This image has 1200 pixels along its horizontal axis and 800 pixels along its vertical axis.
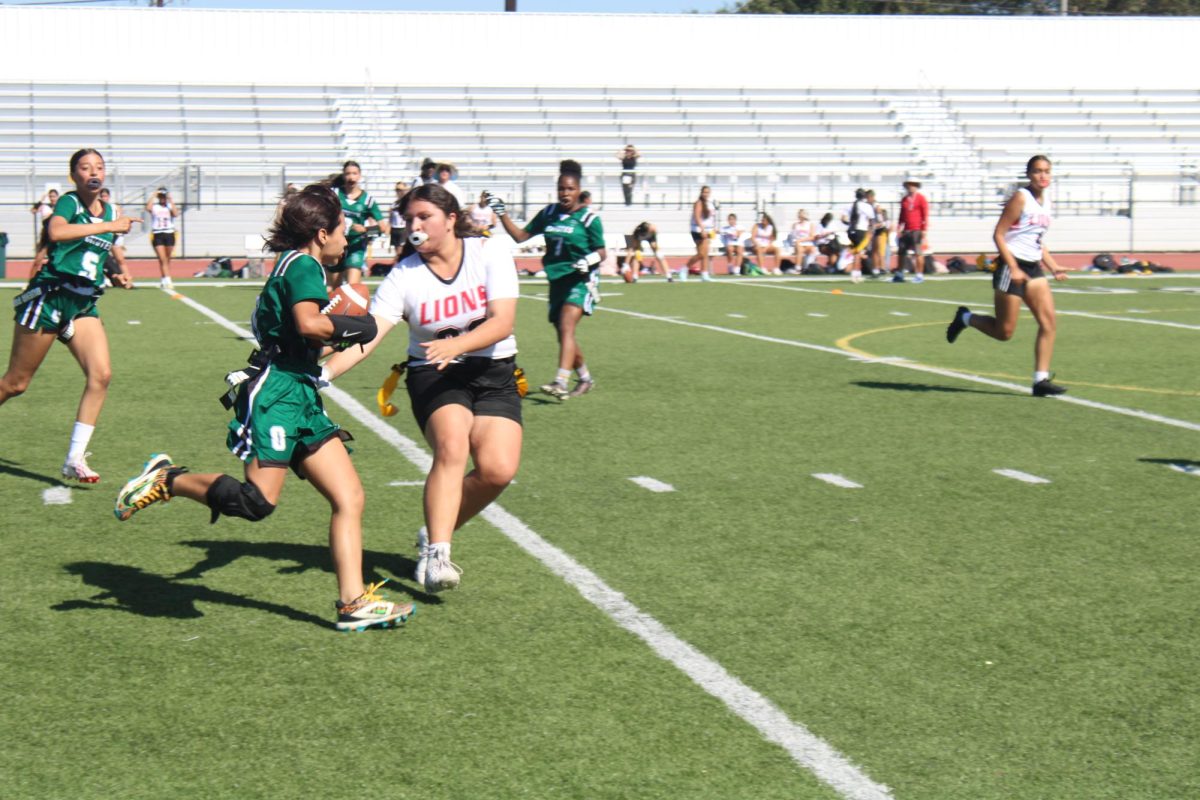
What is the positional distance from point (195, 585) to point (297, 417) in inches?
45.0

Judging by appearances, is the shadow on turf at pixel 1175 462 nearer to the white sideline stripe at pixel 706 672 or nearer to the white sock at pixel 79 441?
the white sideline stripe at pixel 706 672

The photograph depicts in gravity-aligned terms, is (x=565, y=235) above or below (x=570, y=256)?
above

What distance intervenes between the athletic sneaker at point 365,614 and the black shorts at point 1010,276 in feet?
26.7

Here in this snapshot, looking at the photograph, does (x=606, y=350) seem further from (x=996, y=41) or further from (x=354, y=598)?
(x=996, y=41)

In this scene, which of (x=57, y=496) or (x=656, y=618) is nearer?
(x=656, y=618)

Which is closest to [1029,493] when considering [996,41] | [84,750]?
[84,750]

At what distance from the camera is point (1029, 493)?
8.34 meters

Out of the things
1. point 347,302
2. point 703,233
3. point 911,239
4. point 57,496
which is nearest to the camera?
point 347,302

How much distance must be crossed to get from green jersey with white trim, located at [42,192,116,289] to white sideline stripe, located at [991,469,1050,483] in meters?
5.24

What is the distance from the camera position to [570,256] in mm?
12711

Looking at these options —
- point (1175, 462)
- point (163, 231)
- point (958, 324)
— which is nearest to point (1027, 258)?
point (958, 324)

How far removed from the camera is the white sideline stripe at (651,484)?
8469 millimetres

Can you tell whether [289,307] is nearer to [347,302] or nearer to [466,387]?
[347,302]

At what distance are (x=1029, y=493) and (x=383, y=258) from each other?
27478 millimetres
